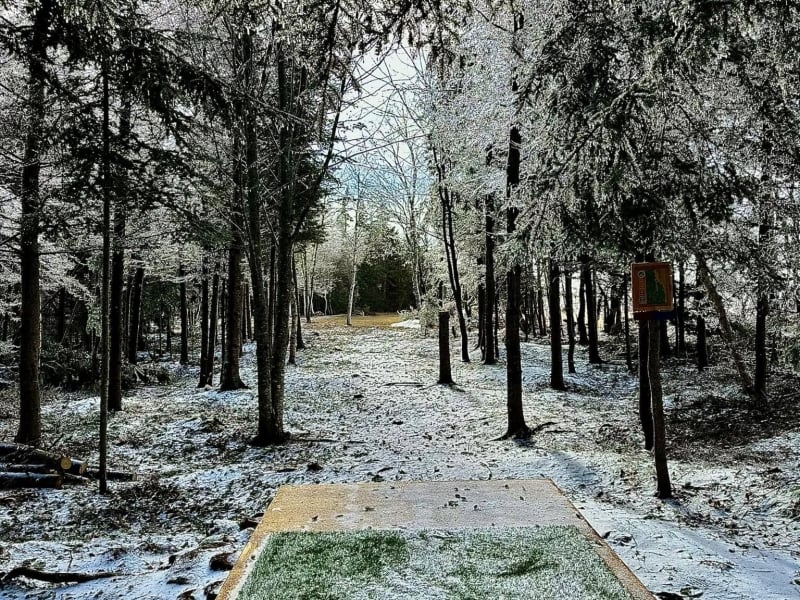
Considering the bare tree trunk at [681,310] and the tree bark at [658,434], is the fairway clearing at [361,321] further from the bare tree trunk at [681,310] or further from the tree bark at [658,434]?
the tree bark at [658,434]

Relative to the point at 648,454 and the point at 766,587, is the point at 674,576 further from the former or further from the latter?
the point at 648,454

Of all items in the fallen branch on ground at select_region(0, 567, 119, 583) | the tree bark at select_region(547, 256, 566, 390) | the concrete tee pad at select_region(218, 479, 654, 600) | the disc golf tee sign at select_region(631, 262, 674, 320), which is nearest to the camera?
the fallen branch on ground at select_region(0, 567, 119, 583)

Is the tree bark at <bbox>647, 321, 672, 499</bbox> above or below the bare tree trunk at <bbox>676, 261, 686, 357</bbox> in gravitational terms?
below

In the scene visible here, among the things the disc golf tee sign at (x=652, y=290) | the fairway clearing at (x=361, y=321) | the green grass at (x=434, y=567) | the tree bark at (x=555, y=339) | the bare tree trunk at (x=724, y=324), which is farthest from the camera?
the fairway clearing at (x=361, y=321)

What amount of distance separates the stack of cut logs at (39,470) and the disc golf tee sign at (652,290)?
6246 millimetres

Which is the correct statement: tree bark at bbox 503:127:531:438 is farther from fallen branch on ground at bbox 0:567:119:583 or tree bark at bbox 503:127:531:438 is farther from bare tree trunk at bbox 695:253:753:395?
fallen branch on ground at bbox 0:567:119:583

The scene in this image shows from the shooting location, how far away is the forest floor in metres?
3.89

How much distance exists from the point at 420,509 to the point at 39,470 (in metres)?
4.94

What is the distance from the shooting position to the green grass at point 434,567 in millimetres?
2914

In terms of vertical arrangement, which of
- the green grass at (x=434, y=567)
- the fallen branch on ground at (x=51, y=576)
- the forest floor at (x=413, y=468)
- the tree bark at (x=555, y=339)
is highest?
the tree bark at (x=555, y=339)

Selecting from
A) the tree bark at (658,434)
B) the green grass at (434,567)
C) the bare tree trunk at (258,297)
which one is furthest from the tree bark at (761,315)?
the bare tree trunk at (258,297)

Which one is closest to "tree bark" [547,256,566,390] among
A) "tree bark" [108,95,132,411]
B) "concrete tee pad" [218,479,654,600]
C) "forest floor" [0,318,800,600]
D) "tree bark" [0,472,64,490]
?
"forest floor" [0,318,800,600]

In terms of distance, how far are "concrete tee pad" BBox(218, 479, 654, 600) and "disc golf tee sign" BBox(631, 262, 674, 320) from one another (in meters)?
1.96

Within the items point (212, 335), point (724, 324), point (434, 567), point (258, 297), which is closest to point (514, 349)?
point (724, 324)
